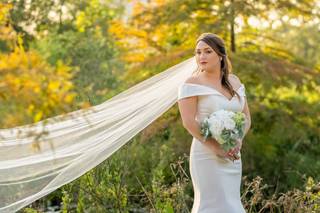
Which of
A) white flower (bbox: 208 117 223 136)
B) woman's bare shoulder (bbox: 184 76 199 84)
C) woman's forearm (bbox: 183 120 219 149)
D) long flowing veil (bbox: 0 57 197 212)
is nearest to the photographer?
white flower (bbox: 208 117 223 136)

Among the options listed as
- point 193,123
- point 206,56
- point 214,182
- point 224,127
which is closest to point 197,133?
point 193,123

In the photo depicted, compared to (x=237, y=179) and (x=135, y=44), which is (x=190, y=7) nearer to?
→ (x=135, y=44)

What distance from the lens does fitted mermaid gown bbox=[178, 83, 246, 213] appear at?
14.2 feet

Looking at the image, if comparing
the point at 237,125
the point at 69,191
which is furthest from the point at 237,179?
the point at 69,191

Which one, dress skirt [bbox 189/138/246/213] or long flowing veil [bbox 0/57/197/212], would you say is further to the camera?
long flowing veil [bbox 0/57/197/212]

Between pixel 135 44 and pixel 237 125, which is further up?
pixel 237 125

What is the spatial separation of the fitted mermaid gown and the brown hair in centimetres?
14

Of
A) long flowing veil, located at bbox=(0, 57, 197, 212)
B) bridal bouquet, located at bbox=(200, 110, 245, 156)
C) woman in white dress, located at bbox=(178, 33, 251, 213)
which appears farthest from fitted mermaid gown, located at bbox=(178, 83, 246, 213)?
long flowing veil, located at bbox=(0, 57, 197, 212)

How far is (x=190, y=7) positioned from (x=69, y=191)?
4084mm

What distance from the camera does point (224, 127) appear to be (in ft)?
A: 13.6

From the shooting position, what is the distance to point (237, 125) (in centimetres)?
421

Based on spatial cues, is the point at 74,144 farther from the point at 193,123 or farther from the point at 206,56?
the point at 206,56

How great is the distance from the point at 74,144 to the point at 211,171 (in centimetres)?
94

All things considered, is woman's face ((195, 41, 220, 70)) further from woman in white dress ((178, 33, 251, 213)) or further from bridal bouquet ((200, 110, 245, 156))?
bridal bouquet ((200, 110, 245, 156))
